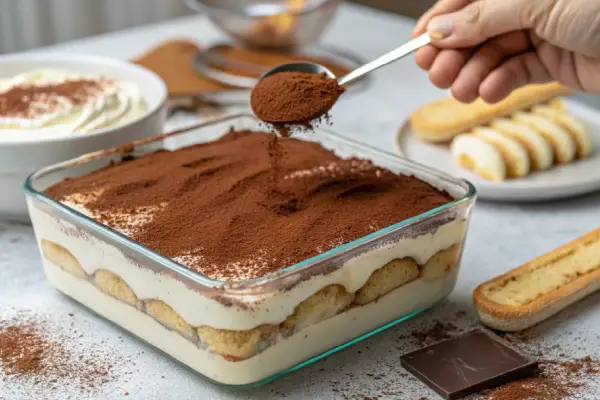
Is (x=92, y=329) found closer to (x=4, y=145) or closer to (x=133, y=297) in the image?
(x=133, y=297)

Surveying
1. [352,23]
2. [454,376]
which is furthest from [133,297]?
[352,23]

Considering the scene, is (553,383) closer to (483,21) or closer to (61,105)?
(483,21)

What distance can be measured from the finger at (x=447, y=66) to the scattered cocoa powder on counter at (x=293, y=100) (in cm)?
28

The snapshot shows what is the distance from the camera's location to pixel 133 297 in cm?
114

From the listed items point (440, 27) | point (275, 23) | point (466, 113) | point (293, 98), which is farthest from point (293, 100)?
point (275, 23)

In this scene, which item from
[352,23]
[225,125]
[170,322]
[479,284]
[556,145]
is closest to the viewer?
[170,322]

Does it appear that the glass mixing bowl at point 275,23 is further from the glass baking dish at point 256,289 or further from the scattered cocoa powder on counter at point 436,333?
the scattered cocoa powder on counter at point 436,333

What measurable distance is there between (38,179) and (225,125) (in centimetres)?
40

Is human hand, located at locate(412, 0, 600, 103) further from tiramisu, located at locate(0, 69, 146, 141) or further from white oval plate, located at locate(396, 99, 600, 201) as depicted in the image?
tiramisu, located at locate(0, 69, 146, 141)

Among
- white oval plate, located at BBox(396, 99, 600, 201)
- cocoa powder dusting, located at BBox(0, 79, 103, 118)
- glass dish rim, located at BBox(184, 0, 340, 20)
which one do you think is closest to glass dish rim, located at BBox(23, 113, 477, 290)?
cocoa powder dusting, located at BBox(0, 79, 103, 118)

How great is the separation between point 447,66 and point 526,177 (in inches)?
13.1

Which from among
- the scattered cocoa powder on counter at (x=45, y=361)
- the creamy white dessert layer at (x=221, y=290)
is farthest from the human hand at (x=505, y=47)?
the scattered cocoa powder on counter at (x=45, y=361)

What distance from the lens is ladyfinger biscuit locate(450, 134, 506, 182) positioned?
170 cm

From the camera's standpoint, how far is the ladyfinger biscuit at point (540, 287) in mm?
1235
